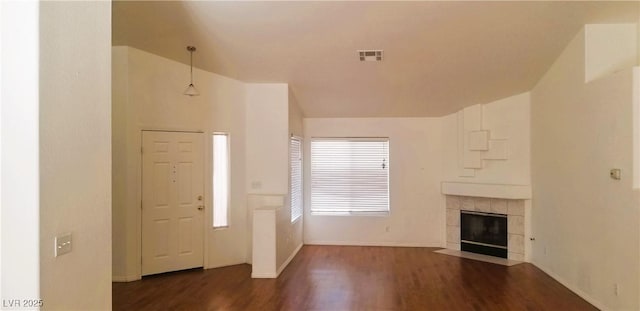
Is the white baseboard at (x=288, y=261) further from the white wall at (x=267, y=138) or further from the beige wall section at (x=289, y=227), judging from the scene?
the white wall at (x=267, y=138)

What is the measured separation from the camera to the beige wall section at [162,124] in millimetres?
4625

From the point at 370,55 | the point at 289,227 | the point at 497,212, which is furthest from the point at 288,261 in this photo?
the point at 497,212

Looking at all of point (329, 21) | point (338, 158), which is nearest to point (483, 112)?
point (338, 158)

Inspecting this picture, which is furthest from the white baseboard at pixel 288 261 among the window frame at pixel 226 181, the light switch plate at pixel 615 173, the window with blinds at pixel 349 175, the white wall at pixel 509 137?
the light switch plate at pixel 615 173

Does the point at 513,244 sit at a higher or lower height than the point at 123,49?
lower

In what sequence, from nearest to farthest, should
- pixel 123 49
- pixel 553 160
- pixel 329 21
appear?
1. pixel 329 21
2. pixel 123 49
3. pixel 553 160

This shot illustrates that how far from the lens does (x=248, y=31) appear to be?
4.09 meters

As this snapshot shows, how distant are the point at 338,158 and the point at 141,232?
356cm

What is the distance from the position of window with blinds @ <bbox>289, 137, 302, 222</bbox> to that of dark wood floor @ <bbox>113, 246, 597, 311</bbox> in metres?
0.94

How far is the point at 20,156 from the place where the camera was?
6.55 feet

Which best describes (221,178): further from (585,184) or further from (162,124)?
(585,184)

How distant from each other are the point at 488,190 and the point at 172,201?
4.91 meters

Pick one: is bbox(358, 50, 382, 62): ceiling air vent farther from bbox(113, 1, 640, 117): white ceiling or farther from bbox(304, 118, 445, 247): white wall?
bbox(304, 118, 445, 247): white wall

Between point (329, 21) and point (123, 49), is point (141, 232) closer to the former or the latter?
point (123, 49)
